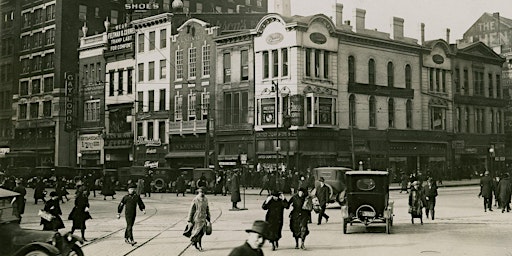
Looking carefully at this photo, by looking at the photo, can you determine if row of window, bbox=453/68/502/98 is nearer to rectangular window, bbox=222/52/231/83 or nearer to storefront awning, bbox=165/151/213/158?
rectangular window, bbox=222/52/231/83

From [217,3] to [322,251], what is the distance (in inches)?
2757

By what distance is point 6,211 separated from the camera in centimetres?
1137

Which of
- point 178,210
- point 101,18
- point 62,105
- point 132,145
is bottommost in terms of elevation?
point 178,210

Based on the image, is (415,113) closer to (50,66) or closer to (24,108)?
(50,66)

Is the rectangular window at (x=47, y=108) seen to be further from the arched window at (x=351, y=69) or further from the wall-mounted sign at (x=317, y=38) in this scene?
the arched window at (x=351, y=69)

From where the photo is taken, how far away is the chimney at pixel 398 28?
5922cm

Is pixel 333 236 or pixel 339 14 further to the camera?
pixel 339 14

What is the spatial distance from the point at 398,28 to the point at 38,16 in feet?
139

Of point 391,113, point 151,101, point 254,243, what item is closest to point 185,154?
point 151,101

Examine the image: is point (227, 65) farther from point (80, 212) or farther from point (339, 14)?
point (80, 212)

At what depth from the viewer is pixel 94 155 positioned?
66.7 meters

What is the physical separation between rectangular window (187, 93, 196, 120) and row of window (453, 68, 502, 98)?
28.0m

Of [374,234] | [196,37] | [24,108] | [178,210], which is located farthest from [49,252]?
[24,108]

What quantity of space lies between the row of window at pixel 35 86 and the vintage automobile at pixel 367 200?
57.9 metres
